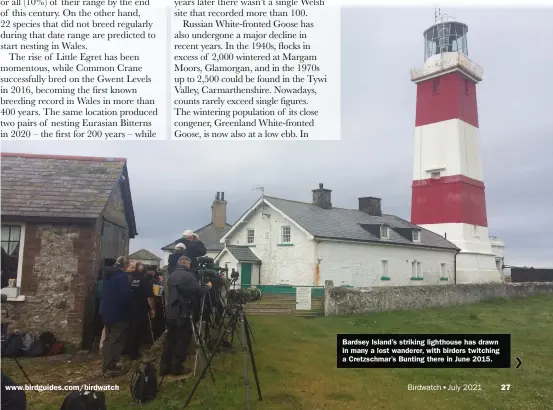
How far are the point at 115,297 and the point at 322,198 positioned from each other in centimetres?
1200

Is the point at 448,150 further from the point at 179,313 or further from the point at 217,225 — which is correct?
the point at 179,313

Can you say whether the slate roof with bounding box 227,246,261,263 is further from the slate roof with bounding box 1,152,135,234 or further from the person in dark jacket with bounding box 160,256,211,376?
the person in dark jacket with bounding box 160,256,211,376

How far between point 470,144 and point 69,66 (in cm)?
1398

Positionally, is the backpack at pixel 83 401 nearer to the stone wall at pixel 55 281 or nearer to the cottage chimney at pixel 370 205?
the stone wall at pixel 55 281

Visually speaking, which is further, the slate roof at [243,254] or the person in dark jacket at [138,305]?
the slate roof at [243,254]

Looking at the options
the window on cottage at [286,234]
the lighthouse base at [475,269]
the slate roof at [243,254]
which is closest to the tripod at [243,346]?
the window on cottage at [286,234]

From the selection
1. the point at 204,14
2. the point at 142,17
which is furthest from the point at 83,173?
the point at 204,14

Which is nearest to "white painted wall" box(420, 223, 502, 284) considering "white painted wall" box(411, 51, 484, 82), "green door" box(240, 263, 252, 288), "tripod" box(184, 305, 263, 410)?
"white painted wall" box(411, 51, 484, 82)

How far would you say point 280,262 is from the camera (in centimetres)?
1471

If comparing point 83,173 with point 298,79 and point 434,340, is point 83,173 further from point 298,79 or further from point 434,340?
point 434,340

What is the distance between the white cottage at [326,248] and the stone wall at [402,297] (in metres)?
2.76

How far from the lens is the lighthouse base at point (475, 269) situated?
1697cm

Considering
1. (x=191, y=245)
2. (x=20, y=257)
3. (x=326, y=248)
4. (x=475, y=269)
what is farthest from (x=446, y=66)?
(x=20, y=257)

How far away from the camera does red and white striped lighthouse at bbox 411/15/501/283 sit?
1468 centimetres
